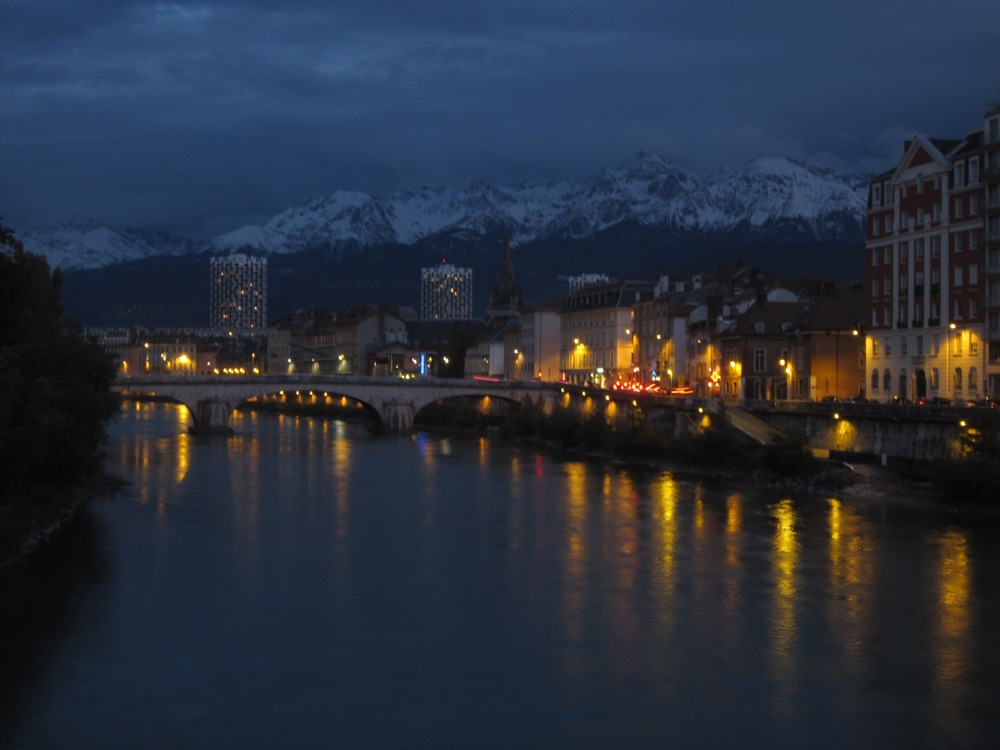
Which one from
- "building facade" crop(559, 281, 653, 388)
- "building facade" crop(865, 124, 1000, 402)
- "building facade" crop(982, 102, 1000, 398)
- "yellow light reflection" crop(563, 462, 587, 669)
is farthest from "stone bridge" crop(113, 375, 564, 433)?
"building facade" crop(982, 102, 1000, 398)

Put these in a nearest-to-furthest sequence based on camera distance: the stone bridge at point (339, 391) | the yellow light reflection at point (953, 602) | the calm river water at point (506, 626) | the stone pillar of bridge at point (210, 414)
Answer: the calm river water at point (506, 626) → the yellow light reflection at point (953, 602) → the stone pillar of bridge at point (210, 414) → the stone bridge at point (339, 391)

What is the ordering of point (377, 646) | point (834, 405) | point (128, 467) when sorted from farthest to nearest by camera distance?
point (128, 467) < point (834, 405) < point (377, 646)

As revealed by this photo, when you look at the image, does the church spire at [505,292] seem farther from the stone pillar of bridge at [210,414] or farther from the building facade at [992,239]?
the building facade at [992,239]

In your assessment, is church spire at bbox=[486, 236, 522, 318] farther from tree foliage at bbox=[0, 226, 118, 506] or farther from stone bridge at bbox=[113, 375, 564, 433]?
tree foliage at bbox=[0, 226, 118, 506]

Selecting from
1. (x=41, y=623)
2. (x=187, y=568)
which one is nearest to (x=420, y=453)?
(x=187, y=568)

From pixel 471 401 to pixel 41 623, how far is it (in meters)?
65.3

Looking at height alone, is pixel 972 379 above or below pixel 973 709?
above

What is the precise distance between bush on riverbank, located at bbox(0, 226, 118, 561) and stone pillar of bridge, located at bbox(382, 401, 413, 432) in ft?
111

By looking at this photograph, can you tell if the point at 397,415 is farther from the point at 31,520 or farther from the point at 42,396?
the point at 42,396

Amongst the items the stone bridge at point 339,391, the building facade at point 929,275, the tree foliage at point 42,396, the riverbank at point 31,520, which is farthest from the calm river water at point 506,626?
the stone bridge at point 339,391

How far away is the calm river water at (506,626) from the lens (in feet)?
68.4

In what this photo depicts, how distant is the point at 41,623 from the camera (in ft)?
84.6

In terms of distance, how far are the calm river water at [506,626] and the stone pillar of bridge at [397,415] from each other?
130 feet

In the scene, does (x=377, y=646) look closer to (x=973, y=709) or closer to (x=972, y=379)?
(x=973, y=709)
